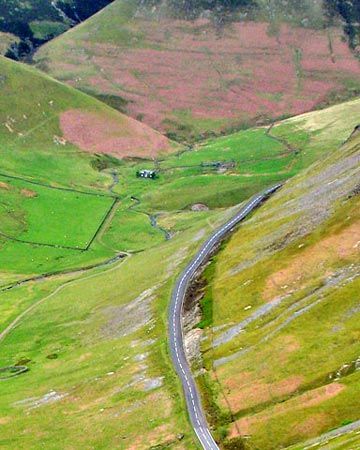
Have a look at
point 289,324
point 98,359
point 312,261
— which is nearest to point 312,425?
point 289,324

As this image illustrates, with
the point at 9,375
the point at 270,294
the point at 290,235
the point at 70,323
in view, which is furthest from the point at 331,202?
the point at 9,375

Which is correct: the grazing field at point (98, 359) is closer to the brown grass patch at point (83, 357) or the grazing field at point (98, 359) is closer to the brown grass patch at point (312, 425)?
the brown grass patch at point (83, 357)

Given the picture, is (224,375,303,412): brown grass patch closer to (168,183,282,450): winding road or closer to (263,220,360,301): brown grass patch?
(168,183,282,450): winding road

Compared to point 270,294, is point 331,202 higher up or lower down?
higher up

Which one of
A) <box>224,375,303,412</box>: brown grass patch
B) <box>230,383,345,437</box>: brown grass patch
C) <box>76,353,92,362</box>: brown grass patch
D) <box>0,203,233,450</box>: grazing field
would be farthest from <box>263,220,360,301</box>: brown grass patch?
<box>76,353,92,362</box>: brown grass patch

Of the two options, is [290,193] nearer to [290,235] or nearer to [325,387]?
[290,235]
